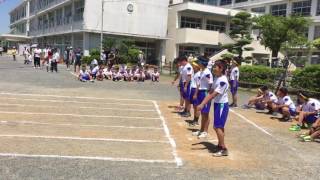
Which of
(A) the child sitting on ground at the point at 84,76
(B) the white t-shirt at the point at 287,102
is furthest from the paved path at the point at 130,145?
(A) the child sitting on ground at the point at 84,76

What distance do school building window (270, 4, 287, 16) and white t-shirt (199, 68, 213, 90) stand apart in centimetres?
4589

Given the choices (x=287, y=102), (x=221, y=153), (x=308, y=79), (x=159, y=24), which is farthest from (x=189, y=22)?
(x=221, y=153)

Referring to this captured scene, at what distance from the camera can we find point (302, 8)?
52.4 m

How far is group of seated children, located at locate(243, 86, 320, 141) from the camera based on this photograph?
436 inches

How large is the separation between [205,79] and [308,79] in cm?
1309

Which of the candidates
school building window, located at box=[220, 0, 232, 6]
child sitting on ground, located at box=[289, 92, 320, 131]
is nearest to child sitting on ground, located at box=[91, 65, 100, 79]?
child sitting on ground, located at box=[289, 92, 320, 131]

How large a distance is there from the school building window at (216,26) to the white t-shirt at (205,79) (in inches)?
1546

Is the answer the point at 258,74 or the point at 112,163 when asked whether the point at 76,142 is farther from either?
the point at 258,74

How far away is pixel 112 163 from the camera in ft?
25.0

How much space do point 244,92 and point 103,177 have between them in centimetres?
1795

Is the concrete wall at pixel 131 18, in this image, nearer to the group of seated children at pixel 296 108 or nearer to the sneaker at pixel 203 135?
the group of seated children at pixel 296 108

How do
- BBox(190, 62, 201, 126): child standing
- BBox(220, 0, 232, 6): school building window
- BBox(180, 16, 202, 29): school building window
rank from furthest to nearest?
BBox(220, 0, 232, 6): school building window < BBox(180, 16, 202, 29): school building window < BBox(190, 62, 201, 126): child standing

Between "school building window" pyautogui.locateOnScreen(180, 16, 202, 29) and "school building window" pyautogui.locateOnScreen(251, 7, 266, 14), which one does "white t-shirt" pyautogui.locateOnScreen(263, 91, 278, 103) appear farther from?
"school building window" pyautogui.locateOnScreen(251, 7, 266, 14)

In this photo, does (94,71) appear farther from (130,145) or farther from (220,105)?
(220,105)
